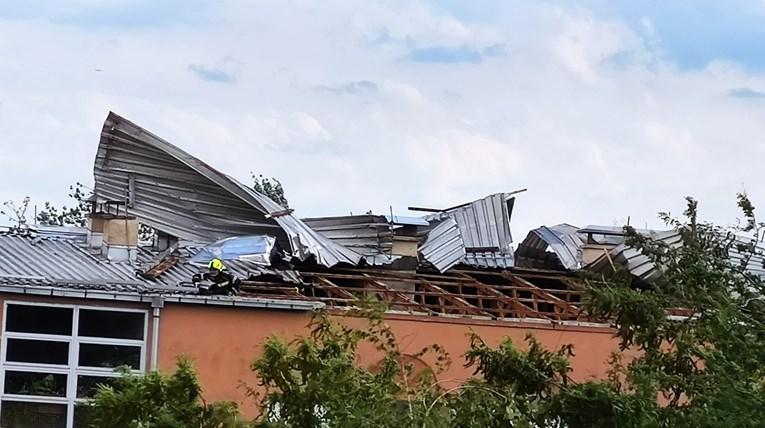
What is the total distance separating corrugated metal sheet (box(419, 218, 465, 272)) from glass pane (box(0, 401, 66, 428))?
7422mm

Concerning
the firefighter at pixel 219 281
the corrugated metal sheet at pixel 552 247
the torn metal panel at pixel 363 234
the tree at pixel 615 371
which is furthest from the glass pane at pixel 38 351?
the tree at pixel 615 371

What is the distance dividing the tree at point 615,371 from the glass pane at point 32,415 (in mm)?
10162

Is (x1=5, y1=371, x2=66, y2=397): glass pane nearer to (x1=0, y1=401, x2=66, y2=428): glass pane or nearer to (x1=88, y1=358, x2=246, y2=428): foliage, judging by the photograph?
(x1=0, y1=401, x2=66, y2=428): glass pane

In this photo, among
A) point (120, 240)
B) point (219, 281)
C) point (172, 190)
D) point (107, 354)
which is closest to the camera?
point (107, 354)

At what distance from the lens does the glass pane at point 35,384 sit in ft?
69.5

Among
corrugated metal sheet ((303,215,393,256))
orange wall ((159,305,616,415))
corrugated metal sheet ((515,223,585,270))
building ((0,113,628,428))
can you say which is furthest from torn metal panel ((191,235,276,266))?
corrugated metal sheet ((515,223,585,270))

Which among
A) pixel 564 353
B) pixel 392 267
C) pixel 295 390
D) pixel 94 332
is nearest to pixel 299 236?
pixel 392 267

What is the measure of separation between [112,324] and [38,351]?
1.16 m

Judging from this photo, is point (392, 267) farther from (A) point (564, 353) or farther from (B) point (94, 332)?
(A) point (564, 353)

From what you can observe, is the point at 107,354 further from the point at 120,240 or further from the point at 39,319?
the point at 120,240

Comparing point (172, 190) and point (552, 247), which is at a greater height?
point (172, 190)

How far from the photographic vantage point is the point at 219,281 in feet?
71.8

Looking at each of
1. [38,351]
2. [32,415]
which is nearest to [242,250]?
[38,351]

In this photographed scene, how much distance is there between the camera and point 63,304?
21.2m
